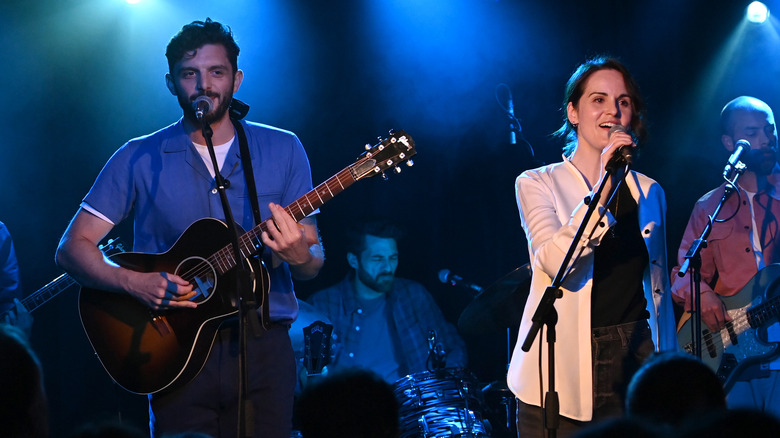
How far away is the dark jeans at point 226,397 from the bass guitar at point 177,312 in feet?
0.19

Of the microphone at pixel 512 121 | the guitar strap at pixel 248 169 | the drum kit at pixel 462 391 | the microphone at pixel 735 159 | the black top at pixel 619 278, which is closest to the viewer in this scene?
the black top at pixel 619 278

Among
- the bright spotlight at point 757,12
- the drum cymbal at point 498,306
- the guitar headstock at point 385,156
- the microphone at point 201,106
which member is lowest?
the drum cymbal at point 498,306

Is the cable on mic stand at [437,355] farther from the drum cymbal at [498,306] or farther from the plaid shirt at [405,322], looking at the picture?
the drum cymbal at [498,306]

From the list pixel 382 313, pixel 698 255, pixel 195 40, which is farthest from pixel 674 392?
pixel 382 313

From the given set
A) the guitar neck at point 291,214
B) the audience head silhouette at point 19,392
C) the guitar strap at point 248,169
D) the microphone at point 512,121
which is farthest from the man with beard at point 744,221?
the audience head silhouette at point 19,392

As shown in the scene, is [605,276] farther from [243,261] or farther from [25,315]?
[25,315]

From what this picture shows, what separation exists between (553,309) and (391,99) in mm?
4537

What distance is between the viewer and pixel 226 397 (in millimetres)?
3568

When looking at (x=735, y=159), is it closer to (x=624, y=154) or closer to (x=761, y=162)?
(x=761, y=162)

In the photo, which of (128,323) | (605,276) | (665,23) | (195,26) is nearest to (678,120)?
(665,23)

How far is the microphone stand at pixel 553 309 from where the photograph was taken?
10.4 feet

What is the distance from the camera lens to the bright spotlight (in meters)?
7.14

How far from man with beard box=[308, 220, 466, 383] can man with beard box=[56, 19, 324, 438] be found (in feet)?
11.0

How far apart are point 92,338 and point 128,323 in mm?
175
